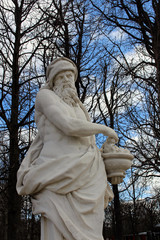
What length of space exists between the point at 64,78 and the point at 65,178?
1.34 meters

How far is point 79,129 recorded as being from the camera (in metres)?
2.89

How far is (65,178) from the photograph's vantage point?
8.85 feet

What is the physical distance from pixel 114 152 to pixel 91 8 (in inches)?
385

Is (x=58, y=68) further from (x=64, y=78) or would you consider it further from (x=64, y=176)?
(x=64, y=176)

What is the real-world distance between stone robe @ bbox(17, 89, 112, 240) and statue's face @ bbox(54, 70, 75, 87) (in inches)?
15.0

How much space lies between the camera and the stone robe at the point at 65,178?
2576 mm

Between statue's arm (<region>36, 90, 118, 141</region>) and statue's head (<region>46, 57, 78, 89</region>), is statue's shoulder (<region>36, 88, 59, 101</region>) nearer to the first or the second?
statue's arm (<region>36, 90, 118, 141</region>)

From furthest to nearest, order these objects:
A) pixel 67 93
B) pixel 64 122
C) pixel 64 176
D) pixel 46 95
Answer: pixel 67 93
pixel 46 95
pixel 64 122
pixel 64 176

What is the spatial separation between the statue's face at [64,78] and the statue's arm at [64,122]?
0.34m

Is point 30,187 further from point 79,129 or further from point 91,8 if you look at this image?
point 91,8

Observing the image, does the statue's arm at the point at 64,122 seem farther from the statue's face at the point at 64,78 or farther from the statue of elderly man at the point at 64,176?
the statue's face at the point at 64,78

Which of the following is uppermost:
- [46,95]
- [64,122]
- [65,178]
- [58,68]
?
[58,68]

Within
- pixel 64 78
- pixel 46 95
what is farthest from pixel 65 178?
pixel 64 78

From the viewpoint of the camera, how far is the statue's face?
11.3ft
